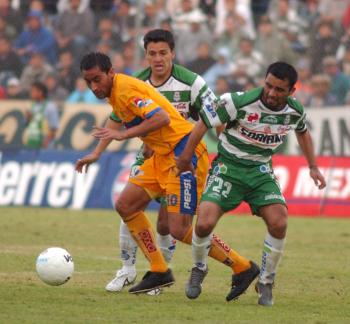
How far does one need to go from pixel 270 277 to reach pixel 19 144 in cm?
1218

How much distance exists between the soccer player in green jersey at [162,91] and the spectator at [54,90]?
12.0m

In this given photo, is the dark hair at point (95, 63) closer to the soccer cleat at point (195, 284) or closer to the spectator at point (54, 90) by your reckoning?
the soccer cleat at point (195, 284)

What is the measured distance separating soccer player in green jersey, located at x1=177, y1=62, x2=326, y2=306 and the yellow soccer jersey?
47cm

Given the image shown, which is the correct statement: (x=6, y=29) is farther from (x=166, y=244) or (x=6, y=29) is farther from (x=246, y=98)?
(x=246, y=98)

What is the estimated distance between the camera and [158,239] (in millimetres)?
10547

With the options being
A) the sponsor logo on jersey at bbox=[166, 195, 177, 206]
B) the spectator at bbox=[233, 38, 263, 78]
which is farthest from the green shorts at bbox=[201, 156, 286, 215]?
the spectator at bbox=[233, 38, 263, 78]

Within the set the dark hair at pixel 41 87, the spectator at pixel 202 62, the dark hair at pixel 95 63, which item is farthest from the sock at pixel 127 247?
the spectator at pixel 202 62

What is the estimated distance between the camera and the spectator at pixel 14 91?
2211 centimetres

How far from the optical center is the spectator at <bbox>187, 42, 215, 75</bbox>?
2161cm

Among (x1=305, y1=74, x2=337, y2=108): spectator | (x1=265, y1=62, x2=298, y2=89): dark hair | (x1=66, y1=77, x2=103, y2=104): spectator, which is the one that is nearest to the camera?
(x1=265, y1=62, x2=298, y2=89): dark hair

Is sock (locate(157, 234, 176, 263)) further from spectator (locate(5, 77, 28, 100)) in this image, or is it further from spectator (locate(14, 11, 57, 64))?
spectator (locate(14, 11, 57, 64))

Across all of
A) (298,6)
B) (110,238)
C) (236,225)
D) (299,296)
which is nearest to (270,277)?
(299,296)

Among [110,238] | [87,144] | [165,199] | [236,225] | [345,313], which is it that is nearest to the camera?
[345,313]

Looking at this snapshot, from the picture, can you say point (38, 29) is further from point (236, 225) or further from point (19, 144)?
point (236, 225)
